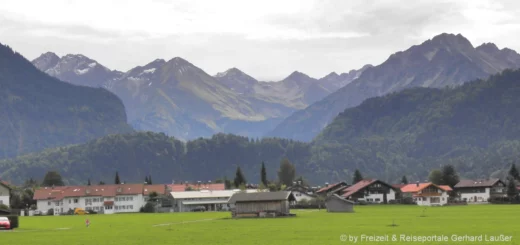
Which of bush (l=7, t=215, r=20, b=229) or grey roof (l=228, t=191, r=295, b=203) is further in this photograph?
grey roof (l=228, t=191, r=295, b=203)

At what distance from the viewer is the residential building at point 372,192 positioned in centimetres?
18162

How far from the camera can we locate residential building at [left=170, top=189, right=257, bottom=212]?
585 ft

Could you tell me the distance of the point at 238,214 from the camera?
120 metres

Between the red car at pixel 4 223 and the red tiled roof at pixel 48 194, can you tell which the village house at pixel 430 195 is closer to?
the red tiled roof at pixel 48 194

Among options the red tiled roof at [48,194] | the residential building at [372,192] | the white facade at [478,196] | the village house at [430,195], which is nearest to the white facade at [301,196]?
the residential building at [372,192]

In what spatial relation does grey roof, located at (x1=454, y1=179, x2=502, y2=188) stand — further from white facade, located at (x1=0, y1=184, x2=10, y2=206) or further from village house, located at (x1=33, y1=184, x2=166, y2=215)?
white facade, located at (x1=0, y1=184, x2=10, y2=206)

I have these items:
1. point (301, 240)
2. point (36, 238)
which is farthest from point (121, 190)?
point (301, 240)

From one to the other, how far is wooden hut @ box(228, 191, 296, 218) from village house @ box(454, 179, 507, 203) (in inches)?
2978

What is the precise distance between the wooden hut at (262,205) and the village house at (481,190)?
75.6m

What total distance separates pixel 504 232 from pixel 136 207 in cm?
12331

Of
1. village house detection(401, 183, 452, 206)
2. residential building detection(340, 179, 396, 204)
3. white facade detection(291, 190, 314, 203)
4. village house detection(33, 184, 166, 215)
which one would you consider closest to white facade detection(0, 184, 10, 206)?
village house detection(33, 184, 166, 215)

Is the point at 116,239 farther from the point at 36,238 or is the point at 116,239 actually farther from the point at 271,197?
the point at 271,197

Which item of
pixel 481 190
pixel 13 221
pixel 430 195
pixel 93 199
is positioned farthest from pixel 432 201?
pixel 13 221

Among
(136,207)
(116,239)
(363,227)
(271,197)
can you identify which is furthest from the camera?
(136,207)
